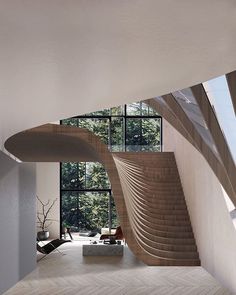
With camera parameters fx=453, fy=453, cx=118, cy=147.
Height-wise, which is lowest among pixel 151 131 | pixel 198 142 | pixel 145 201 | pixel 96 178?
pixel 145 201

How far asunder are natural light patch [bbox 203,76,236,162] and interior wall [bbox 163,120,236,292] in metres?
1.83

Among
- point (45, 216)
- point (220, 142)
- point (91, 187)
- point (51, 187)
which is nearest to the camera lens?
point (220, 142)

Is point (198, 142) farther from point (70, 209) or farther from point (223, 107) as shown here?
point (70, 209)

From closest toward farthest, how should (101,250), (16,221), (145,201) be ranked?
1. (16,221)
2. (101,250)
3. (145,201)

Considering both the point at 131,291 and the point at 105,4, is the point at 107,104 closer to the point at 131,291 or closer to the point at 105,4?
the point at 105,4

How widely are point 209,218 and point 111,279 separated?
2.88m

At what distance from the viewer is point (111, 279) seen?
29.8 ft

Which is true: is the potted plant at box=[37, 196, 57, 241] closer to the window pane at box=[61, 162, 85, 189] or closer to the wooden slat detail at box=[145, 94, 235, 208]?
the window pane at box=[61, 162, 85, 189]

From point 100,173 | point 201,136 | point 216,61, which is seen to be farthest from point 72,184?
point 216,61

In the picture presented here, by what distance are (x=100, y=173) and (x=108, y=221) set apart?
2227 mm

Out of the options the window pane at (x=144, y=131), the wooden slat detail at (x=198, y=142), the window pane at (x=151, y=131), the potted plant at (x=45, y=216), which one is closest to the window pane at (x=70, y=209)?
the potted plant at (x=45, y=216)

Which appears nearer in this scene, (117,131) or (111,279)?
(111,279)

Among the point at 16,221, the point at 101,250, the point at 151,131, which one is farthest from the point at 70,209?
the point at 16,221

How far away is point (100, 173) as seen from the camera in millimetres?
20906
